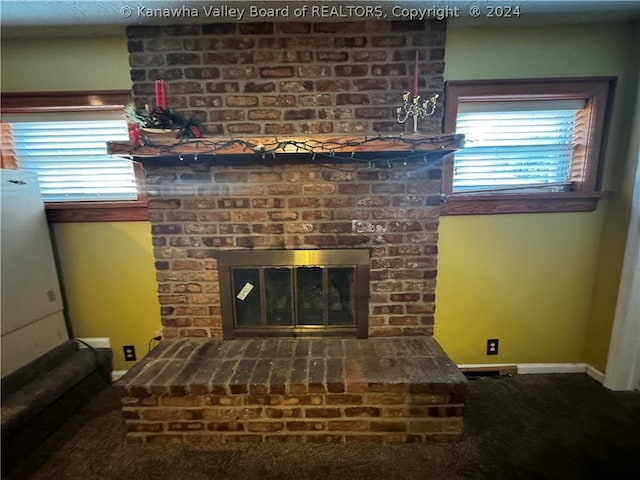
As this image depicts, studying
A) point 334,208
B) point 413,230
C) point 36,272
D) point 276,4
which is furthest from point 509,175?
point 36,272

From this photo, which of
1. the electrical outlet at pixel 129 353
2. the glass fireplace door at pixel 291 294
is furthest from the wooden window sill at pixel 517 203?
the electrical outlet at pixel 129 353

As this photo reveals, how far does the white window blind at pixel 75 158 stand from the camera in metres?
1.95

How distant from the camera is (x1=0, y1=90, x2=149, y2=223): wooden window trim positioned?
1.85 meters

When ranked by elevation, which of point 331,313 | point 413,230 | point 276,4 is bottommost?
point 331,313

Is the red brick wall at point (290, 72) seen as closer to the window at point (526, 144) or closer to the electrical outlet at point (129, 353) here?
the window at point (526, 144)

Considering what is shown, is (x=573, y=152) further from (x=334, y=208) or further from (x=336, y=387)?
(x=336, y=387)

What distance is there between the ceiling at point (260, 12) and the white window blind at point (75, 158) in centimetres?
53

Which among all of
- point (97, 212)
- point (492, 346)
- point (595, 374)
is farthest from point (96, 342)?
point (595, 374)

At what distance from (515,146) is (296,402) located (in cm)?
208

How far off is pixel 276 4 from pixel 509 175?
5.73 feet

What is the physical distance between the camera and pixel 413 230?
5.95 feet

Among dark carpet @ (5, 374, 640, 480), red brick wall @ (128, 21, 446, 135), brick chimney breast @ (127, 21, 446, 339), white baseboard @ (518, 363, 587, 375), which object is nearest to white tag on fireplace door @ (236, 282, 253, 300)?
brick chimney breast @ (127, 21, 446, 339)

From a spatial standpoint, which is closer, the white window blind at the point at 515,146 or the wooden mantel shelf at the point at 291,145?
the wooden mantel shelf at the point at 291,145

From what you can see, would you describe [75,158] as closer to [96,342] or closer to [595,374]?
[96,342]
